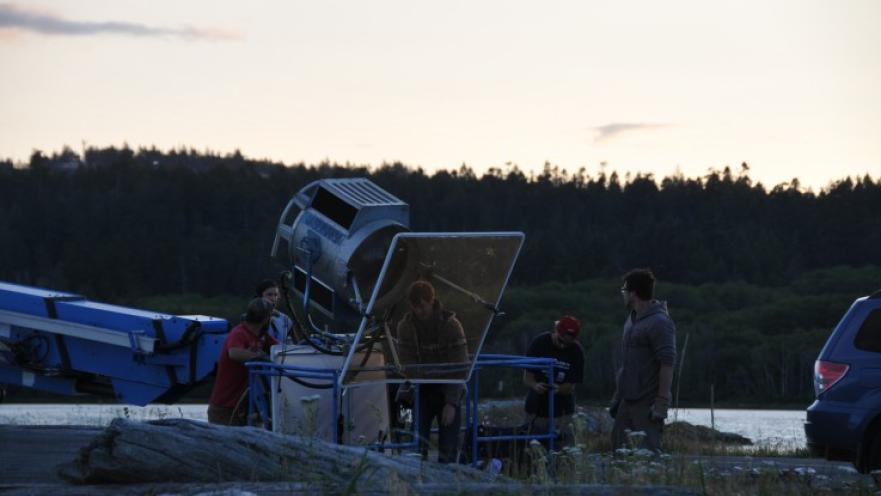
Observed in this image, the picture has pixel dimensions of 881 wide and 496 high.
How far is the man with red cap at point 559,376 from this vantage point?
13391 millimetres

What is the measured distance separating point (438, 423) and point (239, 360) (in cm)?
177

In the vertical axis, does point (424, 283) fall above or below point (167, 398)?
above

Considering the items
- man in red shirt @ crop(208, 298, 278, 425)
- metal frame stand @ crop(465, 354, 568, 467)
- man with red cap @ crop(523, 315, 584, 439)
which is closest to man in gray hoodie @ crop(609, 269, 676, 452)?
metal frame stand @ crop(465, 354, 568, 467)

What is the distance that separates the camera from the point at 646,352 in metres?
11.2

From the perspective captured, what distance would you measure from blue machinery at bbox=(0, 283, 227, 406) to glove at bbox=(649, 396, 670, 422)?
6314 millimetres

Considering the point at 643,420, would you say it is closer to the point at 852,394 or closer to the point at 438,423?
the point at 438,423

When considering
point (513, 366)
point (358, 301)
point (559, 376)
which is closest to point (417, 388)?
point (513, 366)

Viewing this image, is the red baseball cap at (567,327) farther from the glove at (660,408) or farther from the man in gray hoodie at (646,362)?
→ the glove at (660,408)

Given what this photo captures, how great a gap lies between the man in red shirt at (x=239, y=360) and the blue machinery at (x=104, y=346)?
3.02 metres

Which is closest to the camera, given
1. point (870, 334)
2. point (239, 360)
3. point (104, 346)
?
point (239, 360)

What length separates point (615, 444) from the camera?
450 inches

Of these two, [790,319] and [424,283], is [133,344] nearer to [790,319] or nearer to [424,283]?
[424,283]

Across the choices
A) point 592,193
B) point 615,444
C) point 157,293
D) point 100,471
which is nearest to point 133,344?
point 615,444

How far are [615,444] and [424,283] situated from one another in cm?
181
